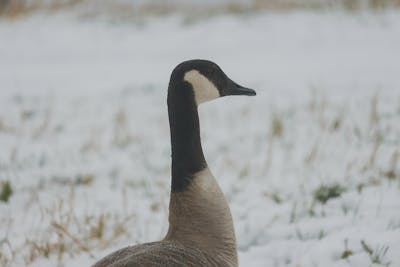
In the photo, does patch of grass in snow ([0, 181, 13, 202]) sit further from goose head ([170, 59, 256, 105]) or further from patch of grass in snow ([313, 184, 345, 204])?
goose head ([170, 59, 256, 105])

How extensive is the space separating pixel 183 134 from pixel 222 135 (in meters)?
3.95

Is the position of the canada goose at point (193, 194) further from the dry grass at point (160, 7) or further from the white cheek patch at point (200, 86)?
the dry grass at point (160, 7)

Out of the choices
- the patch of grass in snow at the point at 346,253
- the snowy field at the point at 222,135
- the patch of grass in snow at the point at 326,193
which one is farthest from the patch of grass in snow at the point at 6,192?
the patch of grass in snow at the point at 346,253

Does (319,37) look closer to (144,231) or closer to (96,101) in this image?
(96,101)

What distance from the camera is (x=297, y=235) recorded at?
11.8ft

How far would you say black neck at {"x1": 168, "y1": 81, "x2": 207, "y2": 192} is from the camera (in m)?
2.72

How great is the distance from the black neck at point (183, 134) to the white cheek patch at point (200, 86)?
0.09 ft

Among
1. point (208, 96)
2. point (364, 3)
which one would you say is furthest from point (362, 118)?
point (364, 3)

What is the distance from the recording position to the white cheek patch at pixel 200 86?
2.75 metres

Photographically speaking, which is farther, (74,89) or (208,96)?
(74,89)

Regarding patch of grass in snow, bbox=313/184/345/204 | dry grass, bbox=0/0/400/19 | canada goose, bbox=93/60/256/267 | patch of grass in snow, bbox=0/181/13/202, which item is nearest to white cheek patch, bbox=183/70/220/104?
canada goose, bbox=93/60/256/267

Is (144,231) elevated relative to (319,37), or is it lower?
lower

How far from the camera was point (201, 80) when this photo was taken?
2.79 metres

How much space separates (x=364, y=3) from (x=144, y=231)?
9.59 meters
